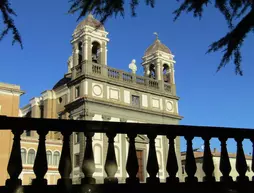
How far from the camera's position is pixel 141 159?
35500mm

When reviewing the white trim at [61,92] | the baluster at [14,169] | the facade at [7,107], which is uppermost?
the white trim at [61,92]

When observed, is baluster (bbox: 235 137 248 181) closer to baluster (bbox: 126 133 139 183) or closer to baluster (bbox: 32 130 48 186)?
baluster (bbox: 126 133 139 183)

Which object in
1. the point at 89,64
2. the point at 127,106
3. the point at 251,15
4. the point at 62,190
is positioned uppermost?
the point at 89,64

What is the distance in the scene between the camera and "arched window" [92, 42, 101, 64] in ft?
125

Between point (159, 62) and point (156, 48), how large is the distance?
1.89 metres

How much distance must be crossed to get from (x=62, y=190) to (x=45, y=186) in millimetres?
198

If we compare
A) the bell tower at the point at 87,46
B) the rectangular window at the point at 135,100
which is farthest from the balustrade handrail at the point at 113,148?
the rectangular window at the point at 135,100

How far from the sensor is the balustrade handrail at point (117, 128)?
438cm

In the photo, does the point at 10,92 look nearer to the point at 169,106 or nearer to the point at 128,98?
the point at 128,98

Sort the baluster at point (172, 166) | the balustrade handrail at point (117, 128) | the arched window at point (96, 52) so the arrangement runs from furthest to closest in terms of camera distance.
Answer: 1. the arched window at point (96, 52)
2. the baluster at point (172, 166)
3. the balustrade handrail at point (117, 128)

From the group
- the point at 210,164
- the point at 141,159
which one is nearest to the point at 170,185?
the point at 210,164

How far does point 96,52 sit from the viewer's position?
3922 cm

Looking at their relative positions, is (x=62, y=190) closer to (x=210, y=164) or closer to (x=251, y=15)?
(x=210, y=164)

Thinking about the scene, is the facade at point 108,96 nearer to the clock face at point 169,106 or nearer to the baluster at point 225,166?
the clock face at point 169,106
